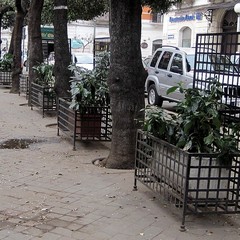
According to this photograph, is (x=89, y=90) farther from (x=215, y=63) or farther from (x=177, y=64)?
(x=177, y=64)

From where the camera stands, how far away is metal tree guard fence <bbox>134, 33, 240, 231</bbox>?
421cm

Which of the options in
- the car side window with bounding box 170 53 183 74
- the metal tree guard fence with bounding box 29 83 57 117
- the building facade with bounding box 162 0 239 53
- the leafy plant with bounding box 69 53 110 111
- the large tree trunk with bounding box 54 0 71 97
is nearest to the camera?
the leafy plant with bounding box 69 53 110 111

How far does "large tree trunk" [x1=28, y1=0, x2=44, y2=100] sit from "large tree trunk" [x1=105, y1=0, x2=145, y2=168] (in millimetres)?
7735

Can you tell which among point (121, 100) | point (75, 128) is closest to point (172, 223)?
point (121, 100)

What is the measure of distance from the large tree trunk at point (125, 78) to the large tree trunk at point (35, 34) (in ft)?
25.4

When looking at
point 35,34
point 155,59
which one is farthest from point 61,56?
point 155,59

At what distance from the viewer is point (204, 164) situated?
4.29 m

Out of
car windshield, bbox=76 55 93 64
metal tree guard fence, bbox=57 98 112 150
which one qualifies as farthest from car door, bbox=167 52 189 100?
car windshield, bbox=76 55 93 64

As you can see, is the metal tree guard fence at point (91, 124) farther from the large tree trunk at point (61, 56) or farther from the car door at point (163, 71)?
the car door at point (163, 71)

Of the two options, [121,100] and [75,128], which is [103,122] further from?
[121,100]

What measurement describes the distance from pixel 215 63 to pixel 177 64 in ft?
28.3

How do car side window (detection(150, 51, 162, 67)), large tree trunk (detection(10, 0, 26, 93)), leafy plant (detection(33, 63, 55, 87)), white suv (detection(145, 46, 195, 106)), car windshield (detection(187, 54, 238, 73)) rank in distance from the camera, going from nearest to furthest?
car windshield (detection(187, 54, 238, 73)) < leafy plant (detection(33, 63, 55, 87)) < white suv (detection(145, 46, 195, 106)) < car side window (detection(150, 51, 162, 67)) < large tree trunk (detection(10, 0, 26, 93))

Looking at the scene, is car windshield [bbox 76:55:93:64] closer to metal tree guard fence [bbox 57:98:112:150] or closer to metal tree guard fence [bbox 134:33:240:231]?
metal tree guard fence [bbox 57:98:112:150]

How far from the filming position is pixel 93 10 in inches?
799
